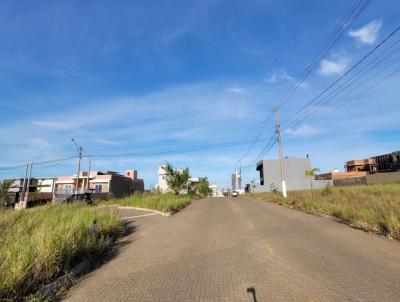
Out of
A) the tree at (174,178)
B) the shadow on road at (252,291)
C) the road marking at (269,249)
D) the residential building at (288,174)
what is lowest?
the shadow on road at (252,291)

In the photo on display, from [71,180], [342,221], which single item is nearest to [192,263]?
[342,221]

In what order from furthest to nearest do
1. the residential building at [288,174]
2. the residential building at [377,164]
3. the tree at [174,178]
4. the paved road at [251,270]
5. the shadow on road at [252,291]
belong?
1. the residential building at [288,174]
2. the residential building at [377,164]
3. the tree at [174,178]
4. the paved road at [251,270]
5. the shadow on road at [252,291]

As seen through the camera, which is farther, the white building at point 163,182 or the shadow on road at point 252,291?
the white building at point 163,182

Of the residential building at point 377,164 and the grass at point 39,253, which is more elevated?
the residential building at point 377,164

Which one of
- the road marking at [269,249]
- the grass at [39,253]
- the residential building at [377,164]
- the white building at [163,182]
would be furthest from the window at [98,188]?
the residential building at [377,164]

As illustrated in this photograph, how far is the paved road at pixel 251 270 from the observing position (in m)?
5.84

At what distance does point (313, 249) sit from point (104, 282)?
6.22 metres

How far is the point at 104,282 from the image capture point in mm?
6992

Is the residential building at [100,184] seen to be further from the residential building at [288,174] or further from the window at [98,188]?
the residential building at [288,174]

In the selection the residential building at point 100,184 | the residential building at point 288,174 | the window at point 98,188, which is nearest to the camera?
the residential building at point 100,184

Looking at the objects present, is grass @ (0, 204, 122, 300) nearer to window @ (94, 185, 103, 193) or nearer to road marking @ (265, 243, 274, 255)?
road marking @ (265, 243, 274, 255)

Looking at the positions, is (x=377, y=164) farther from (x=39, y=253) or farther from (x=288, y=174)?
(x=39, y=253)

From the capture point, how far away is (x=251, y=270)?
24.3 feet

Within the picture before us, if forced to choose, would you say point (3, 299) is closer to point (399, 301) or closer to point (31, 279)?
point (31, 279)
